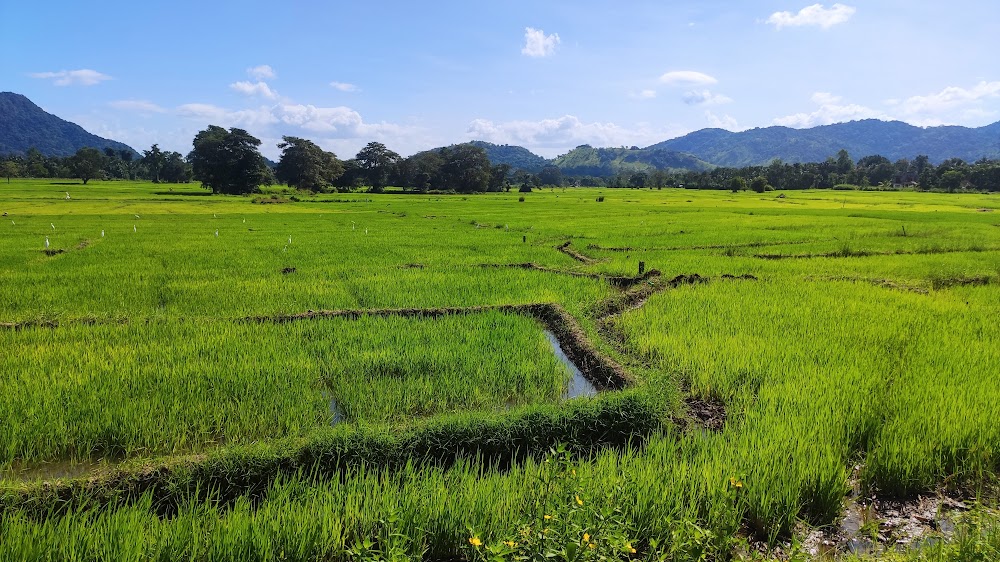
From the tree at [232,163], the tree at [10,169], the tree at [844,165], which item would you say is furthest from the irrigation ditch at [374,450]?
the tree at [844,165]

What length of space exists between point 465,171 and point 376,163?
36.5ft

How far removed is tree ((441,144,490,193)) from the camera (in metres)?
61.5

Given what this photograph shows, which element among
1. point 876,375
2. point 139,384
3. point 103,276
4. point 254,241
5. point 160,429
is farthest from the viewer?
point 254,241

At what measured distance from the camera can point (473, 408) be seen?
489 cm

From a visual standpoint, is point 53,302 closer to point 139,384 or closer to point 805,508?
point 139,384

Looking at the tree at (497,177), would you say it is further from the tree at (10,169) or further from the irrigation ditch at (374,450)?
the irrigation ditch at (374,450)

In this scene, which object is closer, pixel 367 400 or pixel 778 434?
pixel 778 434

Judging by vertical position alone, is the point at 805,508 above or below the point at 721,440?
below

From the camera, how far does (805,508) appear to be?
136 inches

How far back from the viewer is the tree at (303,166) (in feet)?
167

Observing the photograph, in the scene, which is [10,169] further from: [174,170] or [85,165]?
[174,170]

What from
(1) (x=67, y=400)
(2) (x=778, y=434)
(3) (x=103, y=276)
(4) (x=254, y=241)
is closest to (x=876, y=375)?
(2) (x=778, y=434)

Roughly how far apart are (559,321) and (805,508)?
4542 mm

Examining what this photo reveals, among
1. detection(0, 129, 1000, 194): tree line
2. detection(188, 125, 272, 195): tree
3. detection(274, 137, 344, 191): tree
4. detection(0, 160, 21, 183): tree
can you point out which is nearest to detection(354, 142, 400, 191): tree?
detection(0, 129, 1000, 194): tree line
